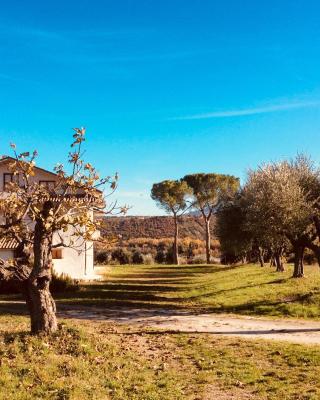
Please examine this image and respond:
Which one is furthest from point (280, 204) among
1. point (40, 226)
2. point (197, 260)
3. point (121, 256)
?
point (197, 260)

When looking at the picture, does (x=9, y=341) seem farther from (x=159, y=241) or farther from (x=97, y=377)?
(x=159, y=241)

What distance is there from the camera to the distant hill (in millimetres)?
109312

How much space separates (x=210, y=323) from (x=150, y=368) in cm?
760

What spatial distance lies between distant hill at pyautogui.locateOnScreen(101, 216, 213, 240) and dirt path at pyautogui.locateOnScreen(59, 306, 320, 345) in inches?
3234

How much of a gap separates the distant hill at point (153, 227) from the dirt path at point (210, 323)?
270 feet

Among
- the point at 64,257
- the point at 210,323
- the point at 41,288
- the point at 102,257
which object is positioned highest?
the point at 102,257

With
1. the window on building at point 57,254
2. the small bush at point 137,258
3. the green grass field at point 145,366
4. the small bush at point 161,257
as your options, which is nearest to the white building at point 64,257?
the window on building at point 57,254

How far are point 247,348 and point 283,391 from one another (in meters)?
4.44

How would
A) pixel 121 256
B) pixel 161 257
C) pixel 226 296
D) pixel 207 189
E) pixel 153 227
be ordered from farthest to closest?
pixel 153 227 → pixel 161 257 → pixel 207 189 → pixel 121 256 → pixel 226 296

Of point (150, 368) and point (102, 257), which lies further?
point (102, 257)

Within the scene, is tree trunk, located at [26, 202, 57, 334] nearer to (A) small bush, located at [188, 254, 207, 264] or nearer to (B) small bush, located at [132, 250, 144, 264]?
(B) small bush, located at [132, 250, 144, 264]

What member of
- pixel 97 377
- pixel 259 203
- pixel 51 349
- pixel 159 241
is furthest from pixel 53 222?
pixel 159 241

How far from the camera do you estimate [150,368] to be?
13.3 metres

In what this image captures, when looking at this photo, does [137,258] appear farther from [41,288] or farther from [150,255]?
[41,288]
